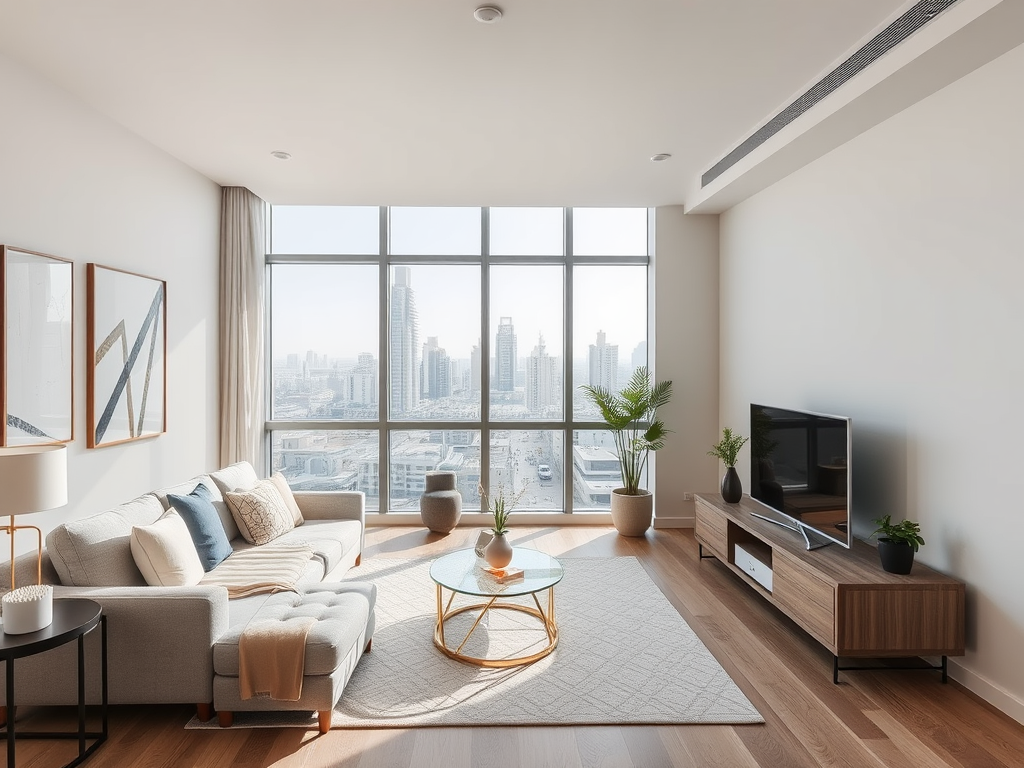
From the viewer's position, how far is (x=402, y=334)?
561 cm

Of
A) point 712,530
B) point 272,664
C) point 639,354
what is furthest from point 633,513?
point 272,664

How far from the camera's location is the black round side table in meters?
1.95

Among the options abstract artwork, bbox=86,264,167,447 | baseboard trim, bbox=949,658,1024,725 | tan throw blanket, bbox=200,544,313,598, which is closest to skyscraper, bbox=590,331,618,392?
tan throw blanket, bbox=200,544,313,598

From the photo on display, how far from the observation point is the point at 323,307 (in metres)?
5.59

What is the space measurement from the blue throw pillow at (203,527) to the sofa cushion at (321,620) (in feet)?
1.81

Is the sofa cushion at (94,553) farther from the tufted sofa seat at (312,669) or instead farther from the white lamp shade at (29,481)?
the tufted sofa seat at (312,669)

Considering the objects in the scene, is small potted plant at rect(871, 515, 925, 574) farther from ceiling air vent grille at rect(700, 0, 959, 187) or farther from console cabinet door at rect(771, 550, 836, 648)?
ceiling air vent grille at rect(700, 0, 959, 187)

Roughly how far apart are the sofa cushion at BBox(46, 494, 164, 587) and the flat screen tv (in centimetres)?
332

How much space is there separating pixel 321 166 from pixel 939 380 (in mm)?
3871

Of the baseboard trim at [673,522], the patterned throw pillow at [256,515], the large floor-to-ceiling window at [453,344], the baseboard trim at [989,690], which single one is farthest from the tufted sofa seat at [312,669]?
the baseboard trim at [673,522]

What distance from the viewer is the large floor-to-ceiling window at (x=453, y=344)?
558cm

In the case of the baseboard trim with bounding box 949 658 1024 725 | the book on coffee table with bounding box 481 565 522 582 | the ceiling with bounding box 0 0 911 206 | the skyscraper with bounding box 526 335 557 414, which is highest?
the ceiling with bounding box 0 0 911 206

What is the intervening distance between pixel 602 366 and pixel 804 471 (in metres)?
2.46

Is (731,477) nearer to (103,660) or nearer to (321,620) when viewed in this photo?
(321,620)
